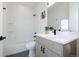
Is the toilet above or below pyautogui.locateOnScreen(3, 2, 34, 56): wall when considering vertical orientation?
below

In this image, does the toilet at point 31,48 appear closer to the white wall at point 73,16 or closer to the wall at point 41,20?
the wall at point 41,20

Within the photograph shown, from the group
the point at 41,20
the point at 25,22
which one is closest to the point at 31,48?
the point at 41,20

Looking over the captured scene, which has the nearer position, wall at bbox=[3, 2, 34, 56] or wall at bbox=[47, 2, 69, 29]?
wall at bbox=[47, 2, 69, 29]

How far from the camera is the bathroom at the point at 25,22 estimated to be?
7.62ft

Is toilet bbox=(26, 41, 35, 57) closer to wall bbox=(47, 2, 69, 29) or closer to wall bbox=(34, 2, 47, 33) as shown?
wall bbox=(34, 2, 47, 33)

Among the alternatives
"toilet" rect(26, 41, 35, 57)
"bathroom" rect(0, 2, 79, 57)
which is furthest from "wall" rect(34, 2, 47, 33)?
"toilet" rect(26, 41, 35, 57)

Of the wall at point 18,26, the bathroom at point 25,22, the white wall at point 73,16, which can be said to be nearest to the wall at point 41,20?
the bathroom at point 25,22

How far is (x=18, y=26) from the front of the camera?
12.6 feet

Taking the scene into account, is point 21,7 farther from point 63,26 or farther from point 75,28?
point 75,28

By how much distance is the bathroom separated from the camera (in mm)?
2321

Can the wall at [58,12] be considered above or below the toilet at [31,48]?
above

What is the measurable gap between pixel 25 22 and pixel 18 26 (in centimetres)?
35

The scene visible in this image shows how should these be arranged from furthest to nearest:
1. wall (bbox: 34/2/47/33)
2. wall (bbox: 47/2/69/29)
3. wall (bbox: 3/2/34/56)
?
wall (bbox: 3/2/34/56) → wall (bbox: 34/2/47/33) → wall (bbox: 47/2/69/29)

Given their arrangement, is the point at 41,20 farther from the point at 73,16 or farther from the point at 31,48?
the point at 73,16
